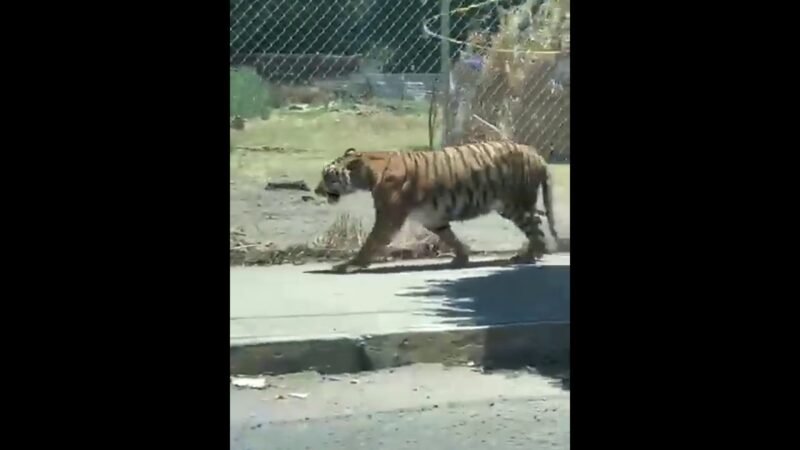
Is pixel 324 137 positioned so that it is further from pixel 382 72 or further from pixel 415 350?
pixel 415 350

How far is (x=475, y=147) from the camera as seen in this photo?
14.7ft

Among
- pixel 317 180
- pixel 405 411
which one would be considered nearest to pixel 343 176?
pixel 317 180

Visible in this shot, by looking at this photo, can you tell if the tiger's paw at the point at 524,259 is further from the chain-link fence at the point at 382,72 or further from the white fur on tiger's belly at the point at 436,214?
the chain-link fence at the point at 382,72

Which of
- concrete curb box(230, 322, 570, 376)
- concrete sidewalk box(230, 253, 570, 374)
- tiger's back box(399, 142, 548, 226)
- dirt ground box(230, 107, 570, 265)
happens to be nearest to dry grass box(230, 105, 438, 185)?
dirt ground box(230, 107, 570, 265)

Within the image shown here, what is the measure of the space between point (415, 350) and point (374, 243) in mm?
1026

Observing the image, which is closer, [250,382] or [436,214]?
[250,382]

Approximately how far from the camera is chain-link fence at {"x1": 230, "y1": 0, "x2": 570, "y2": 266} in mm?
4227

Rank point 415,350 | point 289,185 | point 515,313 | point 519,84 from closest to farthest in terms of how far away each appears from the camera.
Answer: point 415,350 < point 515,313 < point 289,185 < point 519,84

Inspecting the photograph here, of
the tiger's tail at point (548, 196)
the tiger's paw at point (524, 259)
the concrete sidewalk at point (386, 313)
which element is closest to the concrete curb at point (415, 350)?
the concrete sidewalk at point (386, 313)

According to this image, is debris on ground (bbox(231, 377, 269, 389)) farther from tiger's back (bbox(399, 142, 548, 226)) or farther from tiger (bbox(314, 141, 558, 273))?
tiger's back (bbox(399, 142, 548, 226))

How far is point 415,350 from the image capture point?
3.19 m

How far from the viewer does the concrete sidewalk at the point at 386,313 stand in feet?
10.1

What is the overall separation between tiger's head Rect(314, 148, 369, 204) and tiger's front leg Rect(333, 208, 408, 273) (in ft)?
0.47
